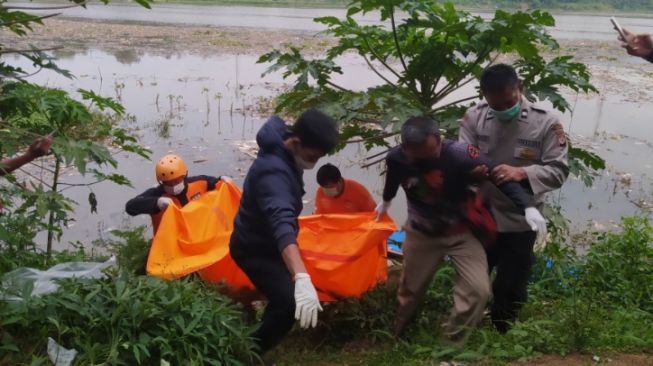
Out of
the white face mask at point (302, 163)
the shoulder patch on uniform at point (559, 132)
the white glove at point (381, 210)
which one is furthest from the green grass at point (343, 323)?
the shoulder patch on uniform at point (559, 132)

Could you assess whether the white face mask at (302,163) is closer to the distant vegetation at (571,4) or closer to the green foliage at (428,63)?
the green foliage at (428,63)

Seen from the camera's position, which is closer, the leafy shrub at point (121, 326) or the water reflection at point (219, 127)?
the leafy shrub at point (121, 326)

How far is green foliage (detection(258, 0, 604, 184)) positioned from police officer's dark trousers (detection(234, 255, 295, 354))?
125 cm

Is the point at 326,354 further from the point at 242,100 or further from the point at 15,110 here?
the point at 242,100

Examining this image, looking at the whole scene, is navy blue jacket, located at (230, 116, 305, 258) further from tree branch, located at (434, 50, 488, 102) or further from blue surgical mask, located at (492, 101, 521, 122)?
tree branch, located at (434, 50, 488, 102)

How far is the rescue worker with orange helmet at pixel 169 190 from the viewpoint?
4355 mm

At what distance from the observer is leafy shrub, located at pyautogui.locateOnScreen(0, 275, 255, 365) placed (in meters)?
2.69

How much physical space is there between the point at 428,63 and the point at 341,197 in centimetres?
111

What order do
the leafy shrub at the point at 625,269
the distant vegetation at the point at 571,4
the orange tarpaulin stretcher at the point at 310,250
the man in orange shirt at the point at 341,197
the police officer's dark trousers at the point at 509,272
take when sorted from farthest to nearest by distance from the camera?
the distant vegetation at the point at 571,4, the man in orange shirt at the point at 341,197, the leafy shrub at the point at 625,269, the orange tarpaulin stretcher at the point at 310,250, the police officer's dark trousers at the point at 509,272

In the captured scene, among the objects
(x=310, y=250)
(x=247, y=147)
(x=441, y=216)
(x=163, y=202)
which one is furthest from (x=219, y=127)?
(x=441, y=216)

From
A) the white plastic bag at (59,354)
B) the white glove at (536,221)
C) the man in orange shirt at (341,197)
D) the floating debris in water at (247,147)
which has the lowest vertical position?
the floating debris in water at (247,147)

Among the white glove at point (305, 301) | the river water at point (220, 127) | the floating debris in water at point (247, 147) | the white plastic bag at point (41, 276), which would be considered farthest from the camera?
the floating debris in water at point (247, 147)

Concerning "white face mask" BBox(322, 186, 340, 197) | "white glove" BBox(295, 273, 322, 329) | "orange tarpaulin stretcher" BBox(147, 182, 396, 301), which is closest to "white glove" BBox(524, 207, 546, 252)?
"orange tarpaulin stretcher" BBox(147, 182, 396, 301)

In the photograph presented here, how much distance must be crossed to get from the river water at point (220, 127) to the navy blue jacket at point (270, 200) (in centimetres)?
318
